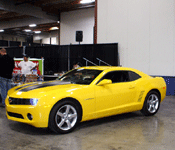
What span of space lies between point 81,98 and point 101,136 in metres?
0.84

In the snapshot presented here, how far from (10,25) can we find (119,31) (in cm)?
1743

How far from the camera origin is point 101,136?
4402 mm

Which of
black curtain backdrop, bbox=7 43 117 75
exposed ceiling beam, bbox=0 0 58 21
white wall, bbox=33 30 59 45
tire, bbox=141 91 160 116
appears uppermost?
exposed ceiling beam, bbox=0 0 58 21

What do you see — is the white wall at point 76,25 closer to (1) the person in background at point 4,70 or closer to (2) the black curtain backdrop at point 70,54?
(2) the black curtain backdrop at point 70,54

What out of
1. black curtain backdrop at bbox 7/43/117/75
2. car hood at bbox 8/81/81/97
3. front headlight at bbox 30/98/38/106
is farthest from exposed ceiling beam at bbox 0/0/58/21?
front headlight at bbox 30/98/38/106

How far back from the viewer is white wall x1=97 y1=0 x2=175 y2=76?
11.1 m

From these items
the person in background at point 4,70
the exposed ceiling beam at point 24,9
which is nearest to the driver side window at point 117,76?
the person in background at point 4,70

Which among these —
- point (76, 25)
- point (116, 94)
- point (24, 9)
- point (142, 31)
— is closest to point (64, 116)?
point (116, 94)

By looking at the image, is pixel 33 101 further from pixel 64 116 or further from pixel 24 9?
pixel 24 9

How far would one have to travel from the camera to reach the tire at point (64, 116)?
4.32 metres

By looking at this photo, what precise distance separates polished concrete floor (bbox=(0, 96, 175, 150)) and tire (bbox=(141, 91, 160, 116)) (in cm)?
33

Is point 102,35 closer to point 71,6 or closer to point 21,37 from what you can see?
point 71,6

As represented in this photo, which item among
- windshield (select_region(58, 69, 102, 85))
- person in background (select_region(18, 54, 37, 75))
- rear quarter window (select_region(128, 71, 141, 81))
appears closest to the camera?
windshield (select_region(58, 69, 102, 85))

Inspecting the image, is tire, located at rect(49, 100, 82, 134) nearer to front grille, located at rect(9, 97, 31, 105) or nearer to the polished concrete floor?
the polished concrete floor
